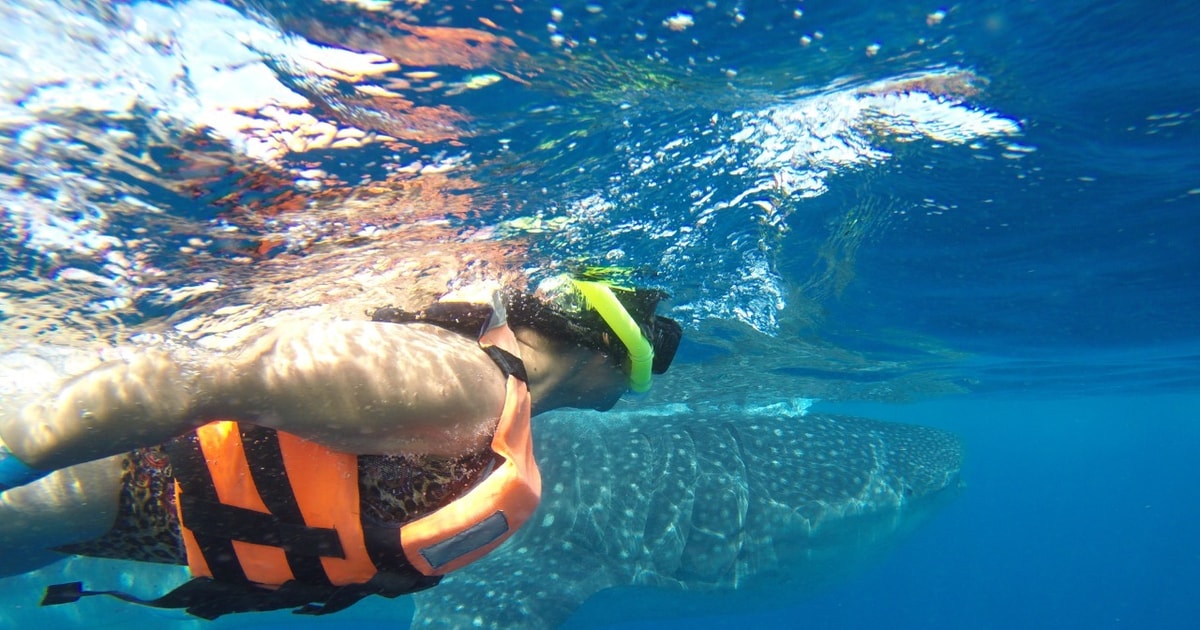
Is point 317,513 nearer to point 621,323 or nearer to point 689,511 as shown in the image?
point 621,323

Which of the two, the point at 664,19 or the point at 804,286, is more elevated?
the point at 664,19

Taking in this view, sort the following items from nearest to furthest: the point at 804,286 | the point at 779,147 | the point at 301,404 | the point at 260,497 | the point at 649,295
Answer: the point at 301,404 < the point at 260,497 < the point at 649,295 < the point at 779,147 < the point at 804,286

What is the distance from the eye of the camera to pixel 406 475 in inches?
104

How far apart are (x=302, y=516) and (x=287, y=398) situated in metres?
0.70

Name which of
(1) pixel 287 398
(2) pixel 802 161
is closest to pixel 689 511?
(2) pixel 802 161

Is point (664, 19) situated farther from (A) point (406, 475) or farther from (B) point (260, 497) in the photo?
(B) point (260, 497)

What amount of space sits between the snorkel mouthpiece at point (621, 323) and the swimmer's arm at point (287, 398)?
1168 millimetres

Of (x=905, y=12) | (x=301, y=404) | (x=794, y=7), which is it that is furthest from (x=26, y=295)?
(x=905, y=12)

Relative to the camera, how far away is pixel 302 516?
2.48 meters

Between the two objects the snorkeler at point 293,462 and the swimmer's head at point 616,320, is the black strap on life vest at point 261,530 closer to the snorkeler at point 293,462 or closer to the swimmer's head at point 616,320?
the snorkeler at point 293,462

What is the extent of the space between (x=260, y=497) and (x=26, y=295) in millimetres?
4959

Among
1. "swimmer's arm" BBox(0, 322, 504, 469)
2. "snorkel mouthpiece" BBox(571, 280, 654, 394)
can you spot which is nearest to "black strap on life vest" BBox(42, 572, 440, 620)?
"swimmer's arm" BBox(0, 322, 504, 469)

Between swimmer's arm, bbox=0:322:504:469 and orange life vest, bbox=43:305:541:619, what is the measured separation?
0.23 metres

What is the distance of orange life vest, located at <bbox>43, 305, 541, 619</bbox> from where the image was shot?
96.2 inches
